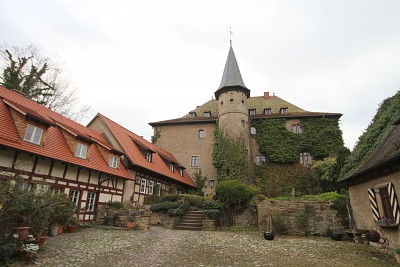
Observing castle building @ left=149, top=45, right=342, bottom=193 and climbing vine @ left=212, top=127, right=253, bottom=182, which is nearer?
climbing vine @ left=212, top=127, right=253, bottom=182

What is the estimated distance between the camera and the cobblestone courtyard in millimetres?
6996

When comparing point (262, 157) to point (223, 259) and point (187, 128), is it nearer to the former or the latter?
point (187, 128)

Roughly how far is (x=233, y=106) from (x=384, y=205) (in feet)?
64.7

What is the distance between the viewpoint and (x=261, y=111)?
103 feet

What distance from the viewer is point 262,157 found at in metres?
29.1

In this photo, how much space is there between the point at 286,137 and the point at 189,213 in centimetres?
1687

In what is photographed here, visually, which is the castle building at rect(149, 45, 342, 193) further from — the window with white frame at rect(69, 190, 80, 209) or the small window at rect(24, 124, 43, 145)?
the small window at rect(24, 124, 43, 145)

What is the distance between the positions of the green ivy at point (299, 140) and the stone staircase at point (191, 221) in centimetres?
1463

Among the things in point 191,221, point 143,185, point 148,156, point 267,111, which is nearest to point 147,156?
point 148,156

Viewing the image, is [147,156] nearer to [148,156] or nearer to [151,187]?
[148,156]

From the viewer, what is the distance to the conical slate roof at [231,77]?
2873 centimetres

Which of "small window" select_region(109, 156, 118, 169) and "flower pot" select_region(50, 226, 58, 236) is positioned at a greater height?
"small window" select_region(109, 156, 118, 169)

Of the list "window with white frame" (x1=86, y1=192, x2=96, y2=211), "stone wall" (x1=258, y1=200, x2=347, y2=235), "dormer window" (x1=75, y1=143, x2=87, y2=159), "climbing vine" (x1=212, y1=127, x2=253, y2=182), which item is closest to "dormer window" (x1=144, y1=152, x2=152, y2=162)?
"window with white frame" (x1=86, y1=192, x2=96, y2=211)

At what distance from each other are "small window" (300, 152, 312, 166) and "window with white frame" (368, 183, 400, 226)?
1773 cm
